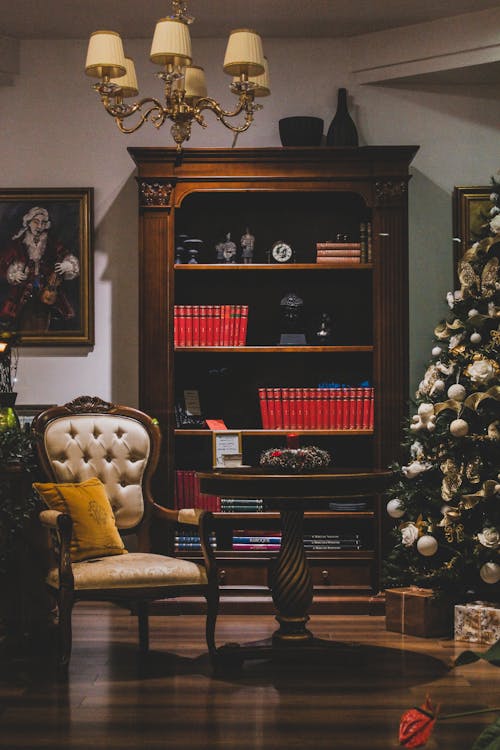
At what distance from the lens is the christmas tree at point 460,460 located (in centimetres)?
433

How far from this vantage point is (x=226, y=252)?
206 inches

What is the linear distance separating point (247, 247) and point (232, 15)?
4.16 ft

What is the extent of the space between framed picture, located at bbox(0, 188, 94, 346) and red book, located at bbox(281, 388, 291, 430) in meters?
1.17

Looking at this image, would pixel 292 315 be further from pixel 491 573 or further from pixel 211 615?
pixel 211 615

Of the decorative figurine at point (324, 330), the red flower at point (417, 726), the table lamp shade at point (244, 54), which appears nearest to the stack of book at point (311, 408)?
the decorative figurine at point (324, 330)

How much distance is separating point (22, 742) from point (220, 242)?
315 cm

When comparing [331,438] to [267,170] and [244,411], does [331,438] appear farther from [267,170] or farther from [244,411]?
[267,170]

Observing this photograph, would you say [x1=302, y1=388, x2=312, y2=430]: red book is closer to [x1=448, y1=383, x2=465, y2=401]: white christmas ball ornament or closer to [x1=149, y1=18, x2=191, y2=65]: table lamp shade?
[x1=448, y1=383, x2=465, y2=401]: white christmas ball ornament

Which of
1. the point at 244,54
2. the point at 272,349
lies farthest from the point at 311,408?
the point at 244,54

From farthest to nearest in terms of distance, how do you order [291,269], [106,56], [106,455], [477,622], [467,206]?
[467,206], [291,269], [106,455], [477,622], [106,56]

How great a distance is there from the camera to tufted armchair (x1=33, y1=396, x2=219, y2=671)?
146 inches

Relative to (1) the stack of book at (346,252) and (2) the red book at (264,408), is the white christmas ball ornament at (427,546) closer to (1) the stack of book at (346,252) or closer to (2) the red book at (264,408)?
(2) the red book at (264,408)

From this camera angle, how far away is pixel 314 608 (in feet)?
16.3

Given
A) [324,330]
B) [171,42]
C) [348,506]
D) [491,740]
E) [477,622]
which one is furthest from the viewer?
[324,330]
